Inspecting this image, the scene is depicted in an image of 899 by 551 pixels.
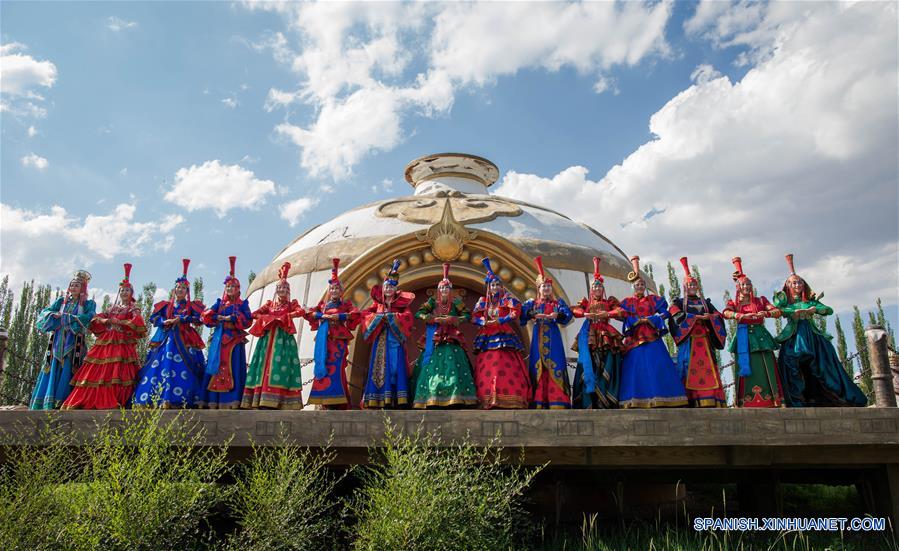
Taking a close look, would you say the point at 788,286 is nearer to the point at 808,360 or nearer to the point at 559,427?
the point at 808,360

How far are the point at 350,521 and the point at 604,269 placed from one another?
5.60m

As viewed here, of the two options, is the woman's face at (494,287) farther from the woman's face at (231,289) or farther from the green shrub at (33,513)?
the green shrub at (33,513)

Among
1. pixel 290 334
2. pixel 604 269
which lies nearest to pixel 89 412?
pixel 290 334

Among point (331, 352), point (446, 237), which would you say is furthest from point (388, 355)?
point (446, 237)

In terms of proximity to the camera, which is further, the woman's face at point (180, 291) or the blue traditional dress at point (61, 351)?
the woman's face at point (180, 291)

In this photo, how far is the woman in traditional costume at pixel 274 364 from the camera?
17.7ft

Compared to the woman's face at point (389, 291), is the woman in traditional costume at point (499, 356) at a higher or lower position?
lower

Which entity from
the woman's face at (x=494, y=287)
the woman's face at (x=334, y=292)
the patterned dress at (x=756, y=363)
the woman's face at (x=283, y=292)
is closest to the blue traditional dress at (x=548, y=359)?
the woman's face at (x=494, y=287)

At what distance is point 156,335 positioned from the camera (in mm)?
5688

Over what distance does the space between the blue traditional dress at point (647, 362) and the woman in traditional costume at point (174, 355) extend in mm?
3733

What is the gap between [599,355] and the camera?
18.7ft

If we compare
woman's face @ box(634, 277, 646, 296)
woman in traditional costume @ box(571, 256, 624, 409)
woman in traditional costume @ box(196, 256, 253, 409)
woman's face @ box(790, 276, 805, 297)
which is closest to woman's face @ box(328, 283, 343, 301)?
woman in traditional costume @ box(196, 256, 253, 409)

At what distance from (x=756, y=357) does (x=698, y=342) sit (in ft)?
1.69

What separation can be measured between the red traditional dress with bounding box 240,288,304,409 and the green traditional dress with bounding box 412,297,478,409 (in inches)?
42.7
